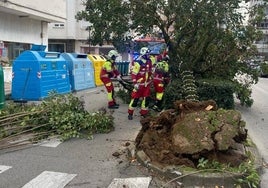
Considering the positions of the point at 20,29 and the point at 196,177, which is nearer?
the point at 196,177

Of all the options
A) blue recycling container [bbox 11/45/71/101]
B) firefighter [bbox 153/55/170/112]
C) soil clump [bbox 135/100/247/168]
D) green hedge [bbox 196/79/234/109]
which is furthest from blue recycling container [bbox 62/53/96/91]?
soil clump [bbox 135/100/247/168]

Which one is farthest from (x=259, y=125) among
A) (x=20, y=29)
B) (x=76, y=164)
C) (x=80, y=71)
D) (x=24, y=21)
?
(x=24, y=21)

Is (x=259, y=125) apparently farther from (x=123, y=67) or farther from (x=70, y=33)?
(x=70, y=33)

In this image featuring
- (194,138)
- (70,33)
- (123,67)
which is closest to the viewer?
(194,138)

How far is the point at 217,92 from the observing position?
399 inches

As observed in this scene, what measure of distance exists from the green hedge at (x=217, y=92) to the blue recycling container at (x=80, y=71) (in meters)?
6.67

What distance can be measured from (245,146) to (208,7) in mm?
3597

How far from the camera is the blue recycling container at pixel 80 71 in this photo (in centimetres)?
1532

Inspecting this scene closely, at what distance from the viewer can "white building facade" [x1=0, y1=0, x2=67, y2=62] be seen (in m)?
17.5

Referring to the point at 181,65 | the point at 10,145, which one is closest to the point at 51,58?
the point at 181,65

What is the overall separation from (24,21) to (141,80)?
1272 centimetres

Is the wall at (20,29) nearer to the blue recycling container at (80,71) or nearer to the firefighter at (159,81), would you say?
the blue recycling container at (80,71)

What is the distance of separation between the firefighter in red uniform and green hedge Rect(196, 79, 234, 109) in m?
1.62

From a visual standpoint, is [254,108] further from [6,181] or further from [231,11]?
[6,181]
